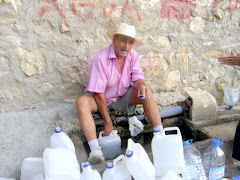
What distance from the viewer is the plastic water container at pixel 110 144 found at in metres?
2.33

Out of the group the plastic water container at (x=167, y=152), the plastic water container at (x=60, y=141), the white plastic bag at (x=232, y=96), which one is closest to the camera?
the plastic water container at (x=167, y=152)

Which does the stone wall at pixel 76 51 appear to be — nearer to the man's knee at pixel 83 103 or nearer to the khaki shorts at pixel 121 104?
the man's knee at pixel 83 103

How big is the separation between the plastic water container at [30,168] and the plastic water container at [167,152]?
99 cm

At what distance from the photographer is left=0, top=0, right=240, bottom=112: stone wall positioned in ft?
8.11

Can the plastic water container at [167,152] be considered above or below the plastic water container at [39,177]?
above

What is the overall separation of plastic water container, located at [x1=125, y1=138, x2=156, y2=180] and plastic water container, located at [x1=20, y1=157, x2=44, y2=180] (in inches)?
30.8

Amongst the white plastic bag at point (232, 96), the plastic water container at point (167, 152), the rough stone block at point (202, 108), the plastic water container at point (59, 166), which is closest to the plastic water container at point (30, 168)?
the plastic water container at point (59, 166)

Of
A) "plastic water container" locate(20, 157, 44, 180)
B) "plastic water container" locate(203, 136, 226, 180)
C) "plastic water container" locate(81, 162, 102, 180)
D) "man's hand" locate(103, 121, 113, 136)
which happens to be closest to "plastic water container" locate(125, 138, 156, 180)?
"plastic water container" locate(81, 162, 102, 180)

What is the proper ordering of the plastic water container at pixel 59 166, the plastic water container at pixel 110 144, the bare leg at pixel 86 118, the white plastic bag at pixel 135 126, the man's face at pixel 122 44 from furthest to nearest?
the white plastic bag at pixel 135 126 → the man's face at pixel 122 44 → the plastic water container at pixel 110 144 → the bare leg at pixel 86 118 → the plastic water container at pixel 59 166

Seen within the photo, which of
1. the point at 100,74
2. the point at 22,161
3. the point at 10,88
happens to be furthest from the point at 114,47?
the point at 22,161

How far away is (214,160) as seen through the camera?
2.07 metres

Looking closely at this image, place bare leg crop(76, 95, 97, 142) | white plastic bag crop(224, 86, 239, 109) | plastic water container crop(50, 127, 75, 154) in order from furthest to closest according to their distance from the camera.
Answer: white plastic bag crop(224, 86, 239, 109) < bare leg crop(76, 95, 97, 142) < plastic water container crop(50, 127, 75, 154)

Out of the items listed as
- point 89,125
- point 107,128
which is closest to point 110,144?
point 107,128

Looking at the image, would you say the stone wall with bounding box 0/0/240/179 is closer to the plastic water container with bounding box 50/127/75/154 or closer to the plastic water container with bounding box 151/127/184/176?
the plastic water container with bounding box 50/127/75/154
